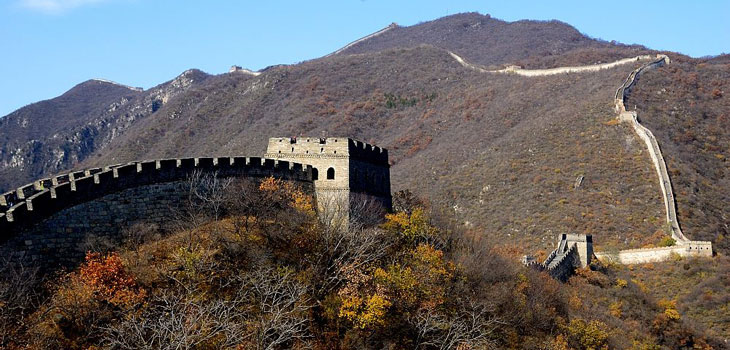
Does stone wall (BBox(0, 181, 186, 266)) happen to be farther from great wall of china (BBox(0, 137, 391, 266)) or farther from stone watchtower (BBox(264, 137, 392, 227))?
stone watchtower (BBox(264, 137, 392, 227))

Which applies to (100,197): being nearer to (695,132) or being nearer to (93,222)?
(93,222)

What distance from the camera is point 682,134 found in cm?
8319

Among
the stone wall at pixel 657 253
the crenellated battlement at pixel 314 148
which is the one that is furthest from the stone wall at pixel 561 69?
the crenellated battlement at pixel 314 148

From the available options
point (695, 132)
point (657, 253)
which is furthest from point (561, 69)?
point (657, 253)

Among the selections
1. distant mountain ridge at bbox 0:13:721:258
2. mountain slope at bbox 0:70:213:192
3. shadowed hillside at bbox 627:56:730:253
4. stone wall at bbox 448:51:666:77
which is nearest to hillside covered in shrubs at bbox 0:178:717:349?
distant mountain ridge at bbox 0:13:721:258

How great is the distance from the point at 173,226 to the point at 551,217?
142 feet

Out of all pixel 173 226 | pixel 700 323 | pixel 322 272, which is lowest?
pixel 700 323

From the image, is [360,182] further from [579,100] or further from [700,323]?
[579,100]

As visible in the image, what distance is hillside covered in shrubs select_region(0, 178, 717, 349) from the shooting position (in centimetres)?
2495

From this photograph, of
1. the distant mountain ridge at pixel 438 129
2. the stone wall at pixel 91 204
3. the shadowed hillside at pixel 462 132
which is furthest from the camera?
the distant mountain ridge at pixel 438 129

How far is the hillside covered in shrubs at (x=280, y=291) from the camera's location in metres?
25.0

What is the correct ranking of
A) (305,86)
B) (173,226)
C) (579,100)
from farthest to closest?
(305,86)
(579,100)
(173,226)

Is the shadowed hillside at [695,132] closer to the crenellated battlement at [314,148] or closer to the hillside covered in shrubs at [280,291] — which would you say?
the hillside covered in shrubs at [280,291]

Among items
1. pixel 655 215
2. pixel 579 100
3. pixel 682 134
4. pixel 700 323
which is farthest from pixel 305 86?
pixel 700 323
